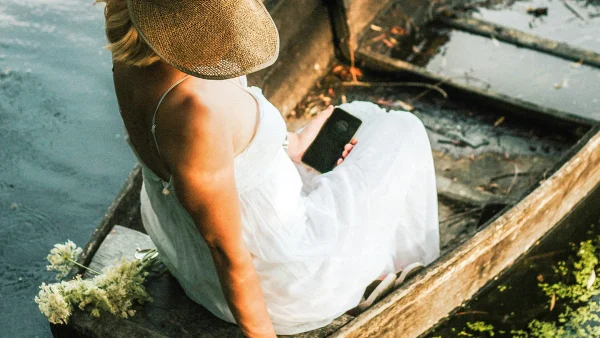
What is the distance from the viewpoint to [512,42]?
14.5 ft

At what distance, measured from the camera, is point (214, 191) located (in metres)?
1.75

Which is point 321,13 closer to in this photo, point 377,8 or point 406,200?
point 377,8

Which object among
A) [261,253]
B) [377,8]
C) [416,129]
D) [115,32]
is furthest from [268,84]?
[115,32]

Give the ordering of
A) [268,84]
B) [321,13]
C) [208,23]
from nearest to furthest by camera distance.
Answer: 1. [208,23]
2. [268,84]
3. [321,13]

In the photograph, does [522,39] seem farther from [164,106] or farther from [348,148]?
[164,106]

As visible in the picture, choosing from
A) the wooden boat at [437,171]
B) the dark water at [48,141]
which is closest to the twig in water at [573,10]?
the wooden boat at [437,171]

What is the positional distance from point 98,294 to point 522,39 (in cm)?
322

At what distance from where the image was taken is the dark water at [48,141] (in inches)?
147

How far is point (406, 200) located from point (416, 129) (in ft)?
0.90

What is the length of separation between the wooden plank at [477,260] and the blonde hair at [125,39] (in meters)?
1.14

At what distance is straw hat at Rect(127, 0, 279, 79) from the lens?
5.20 feet

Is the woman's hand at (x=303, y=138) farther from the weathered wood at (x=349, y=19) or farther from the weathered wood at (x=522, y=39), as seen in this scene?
the weathered wood at (x=522, y=39)

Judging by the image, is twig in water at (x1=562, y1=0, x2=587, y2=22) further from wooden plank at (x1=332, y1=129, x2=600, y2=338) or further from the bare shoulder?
the bare shoulder

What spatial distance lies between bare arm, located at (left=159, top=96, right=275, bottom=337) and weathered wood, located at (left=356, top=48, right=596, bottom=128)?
232 centimetres
